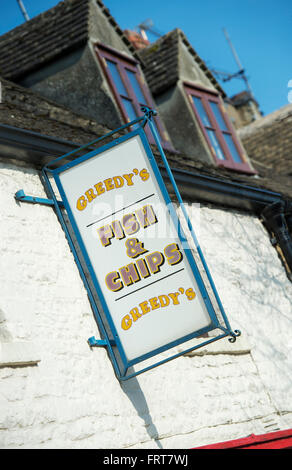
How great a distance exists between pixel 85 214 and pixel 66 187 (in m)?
0.32

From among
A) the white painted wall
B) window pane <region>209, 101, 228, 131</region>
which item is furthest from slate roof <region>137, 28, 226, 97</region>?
the white painted wall

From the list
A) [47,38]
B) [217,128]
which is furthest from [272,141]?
[47,38]

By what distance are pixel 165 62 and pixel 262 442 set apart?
7949 mm

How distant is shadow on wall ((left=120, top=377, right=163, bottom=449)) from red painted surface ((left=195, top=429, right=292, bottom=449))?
43 cm

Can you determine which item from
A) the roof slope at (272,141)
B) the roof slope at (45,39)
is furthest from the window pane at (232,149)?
the roof slope at (45,39)

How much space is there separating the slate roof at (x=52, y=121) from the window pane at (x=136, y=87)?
1103mm

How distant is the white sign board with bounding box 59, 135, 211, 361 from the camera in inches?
198

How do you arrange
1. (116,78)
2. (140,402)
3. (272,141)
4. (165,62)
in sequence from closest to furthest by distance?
(140,402) → (116,78) → (165,62) → (272,141)

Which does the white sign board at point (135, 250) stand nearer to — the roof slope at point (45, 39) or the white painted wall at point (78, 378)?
the white painted wall at point (78, 378)

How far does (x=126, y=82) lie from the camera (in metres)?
10.3

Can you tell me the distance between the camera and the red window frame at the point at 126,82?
9805mm

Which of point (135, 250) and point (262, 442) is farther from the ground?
point (135, 250)

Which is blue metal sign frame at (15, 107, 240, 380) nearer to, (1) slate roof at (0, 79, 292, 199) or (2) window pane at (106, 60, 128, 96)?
(1) slate roof at (0, 79, 292, 199)

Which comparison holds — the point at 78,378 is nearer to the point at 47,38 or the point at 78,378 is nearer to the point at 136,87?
the point at 136,87
